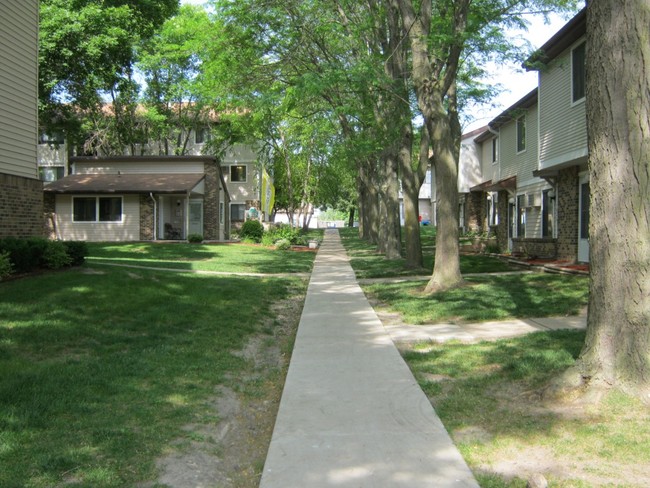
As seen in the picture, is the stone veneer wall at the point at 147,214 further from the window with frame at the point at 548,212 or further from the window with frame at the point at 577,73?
the window with frame at the point at 577,73

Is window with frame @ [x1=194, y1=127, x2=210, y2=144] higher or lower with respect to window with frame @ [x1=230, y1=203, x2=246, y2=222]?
higher

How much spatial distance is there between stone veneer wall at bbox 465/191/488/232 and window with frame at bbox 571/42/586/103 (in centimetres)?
1523

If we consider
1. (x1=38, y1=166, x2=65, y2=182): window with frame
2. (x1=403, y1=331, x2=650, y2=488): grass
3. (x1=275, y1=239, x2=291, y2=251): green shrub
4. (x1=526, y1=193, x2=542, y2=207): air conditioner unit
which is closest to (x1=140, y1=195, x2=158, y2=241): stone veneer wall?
(x1=275, y1=239, x2=291, y2=251): green shrub

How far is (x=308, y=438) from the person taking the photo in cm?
438

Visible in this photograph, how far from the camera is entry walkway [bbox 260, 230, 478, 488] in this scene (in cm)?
371

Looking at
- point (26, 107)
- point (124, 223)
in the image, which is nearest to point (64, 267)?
point (26, 107)

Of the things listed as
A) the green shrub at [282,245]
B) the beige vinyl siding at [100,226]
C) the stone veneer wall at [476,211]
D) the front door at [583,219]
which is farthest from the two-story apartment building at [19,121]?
the stone veneer wall at [476,211]

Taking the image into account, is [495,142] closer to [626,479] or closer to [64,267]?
[64,267]

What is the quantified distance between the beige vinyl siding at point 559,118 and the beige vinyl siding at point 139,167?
20.2 metres

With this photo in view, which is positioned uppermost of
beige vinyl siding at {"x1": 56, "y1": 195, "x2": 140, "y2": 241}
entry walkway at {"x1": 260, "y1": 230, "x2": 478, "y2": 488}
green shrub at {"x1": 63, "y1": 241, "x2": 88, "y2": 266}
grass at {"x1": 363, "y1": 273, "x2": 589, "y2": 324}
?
beige vinyl siding at {"x1": 56, "y1": 195, "x2": 140, "y2": 241}

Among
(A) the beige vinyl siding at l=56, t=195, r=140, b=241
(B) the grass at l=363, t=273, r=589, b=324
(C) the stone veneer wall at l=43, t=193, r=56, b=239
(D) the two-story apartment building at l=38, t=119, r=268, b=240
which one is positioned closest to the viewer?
(B) the grass at l=363, t=273, r=589, b=324

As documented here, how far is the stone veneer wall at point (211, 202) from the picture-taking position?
3256cm

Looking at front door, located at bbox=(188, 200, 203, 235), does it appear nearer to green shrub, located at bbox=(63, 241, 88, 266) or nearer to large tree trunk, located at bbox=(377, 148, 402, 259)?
large tree trunk, located at bbox=(377, 148, 402, 259)

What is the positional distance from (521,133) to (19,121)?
16983 mm
